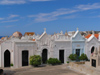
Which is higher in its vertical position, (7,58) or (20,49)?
(20,49)

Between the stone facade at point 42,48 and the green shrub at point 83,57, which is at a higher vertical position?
the stone facade at point 42,48

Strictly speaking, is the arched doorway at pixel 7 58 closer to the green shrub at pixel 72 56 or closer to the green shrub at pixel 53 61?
the green shrub at pixel 53 61

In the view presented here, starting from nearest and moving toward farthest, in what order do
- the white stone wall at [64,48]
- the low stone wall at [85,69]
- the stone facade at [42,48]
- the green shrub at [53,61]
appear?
the low stone wall at [85,69], the stone facade at [42,48], the green shrub at [53,61], the white stone wall at [64,48]

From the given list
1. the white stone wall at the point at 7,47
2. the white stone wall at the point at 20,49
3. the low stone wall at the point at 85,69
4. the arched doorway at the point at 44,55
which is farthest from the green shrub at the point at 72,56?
the white stone wall at the point at 7,47

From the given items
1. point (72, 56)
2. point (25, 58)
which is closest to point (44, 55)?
point (25, 58)

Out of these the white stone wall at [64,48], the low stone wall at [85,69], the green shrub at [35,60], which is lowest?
the low stone wall at [85,69]

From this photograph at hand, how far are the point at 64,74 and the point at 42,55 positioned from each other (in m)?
8.08

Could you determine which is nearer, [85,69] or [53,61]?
[85,69]

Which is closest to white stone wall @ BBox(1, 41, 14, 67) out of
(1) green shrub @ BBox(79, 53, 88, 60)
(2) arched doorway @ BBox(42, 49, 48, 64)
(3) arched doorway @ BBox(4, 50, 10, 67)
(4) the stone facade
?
(4) the stone facade

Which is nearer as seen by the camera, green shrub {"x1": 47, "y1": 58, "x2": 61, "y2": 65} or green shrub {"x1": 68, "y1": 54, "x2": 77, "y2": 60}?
green shrub {"x1": 47, "y1": 58, "x2": 61, "y2": 65}

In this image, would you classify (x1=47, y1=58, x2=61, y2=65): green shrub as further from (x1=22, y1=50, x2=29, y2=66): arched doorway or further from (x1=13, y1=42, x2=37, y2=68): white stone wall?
Answer: (x1=22, y1=50, x2=29, y2=66): arched doorway

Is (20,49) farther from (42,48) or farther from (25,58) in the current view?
(42,48)

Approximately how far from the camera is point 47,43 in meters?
27.2

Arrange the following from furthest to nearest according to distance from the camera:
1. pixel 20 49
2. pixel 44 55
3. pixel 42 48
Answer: pixel 44 55
pixel 42 48
pixel 20 49
